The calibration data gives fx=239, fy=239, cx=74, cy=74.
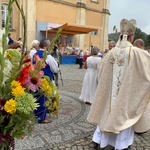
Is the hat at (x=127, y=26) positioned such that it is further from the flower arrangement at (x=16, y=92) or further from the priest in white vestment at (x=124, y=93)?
the flower arrangement at (x=16, y=92)

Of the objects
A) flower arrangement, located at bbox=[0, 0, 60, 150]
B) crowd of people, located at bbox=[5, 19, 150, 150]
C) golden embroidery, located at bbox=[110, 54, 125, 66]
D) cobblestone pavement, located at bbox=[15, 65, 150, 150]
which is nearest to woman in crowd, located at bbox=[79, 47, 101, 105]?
cobblestone pavement, located at bbox=[15, 65, 150, 150]

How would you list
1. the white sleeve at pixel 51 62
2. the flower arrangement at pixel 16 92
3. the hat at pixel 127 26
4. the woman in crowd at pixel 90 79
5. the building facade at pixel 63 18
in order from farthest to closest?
the building facade at pixel 63 18 → the woman in crowd at pixel 90 79 → the white sleeve at pixel 51 62 → the hat at pixel 127 26 → the flower arrangement at pixel 16 92

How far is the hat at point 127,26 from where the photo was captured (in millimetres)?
3500

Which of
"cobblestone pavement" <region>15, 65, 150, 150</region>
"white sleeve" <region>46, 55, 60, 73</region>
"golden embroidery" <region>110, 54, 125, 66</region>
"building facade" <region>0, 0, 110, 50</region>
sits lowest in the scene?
"cobblestone pavement" <region>15, 65, 150, 150</region>

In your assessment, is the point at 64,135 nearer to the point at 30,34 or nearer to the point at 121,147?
the point at 121,147

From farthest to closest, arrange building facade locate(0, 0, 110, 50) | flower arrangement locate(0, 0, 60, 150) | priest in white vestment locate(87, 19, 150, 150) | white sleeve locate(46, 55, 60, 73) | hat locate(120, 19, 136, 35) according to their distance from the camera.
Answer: building facade locate(0, 0, 110, 50) → white sleeve locate(46, 55, 60, 73) → hat locate(120, 19, 136, 35) → priest in white vestment locate(87, 19, 150, 150) → flower arrangement locate(0, 0, 60, 150)

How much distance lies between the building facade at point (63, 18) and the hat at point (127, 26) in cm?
1242

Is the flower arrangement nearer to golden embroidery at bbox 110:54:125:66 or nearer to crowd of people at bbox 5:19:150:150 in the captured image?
crowd of people at bbox 5:19:150:150

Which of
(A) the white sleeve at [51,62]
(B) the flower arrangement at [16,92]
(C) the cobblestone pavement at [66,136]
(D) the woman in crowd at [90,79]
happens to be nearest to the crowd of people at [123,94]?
(C) the cobblestone pavement at [66,136]

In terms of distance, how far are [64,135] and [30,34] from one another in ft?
52.9

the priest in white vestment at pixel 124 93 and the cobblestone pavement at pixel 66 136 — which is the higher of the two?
the priest in white vestment at pixel 124 93

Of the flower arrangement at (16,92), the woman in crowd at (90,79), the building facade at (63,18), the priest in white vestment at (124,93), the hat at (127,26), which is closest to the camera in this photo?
the flower arrangement at (16,92)

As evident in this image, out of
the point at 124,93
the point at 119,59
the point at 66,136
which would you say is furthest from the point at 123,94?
the point at 66,136

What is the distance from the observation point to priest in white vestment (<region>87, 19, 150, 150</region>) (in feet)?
10.8
